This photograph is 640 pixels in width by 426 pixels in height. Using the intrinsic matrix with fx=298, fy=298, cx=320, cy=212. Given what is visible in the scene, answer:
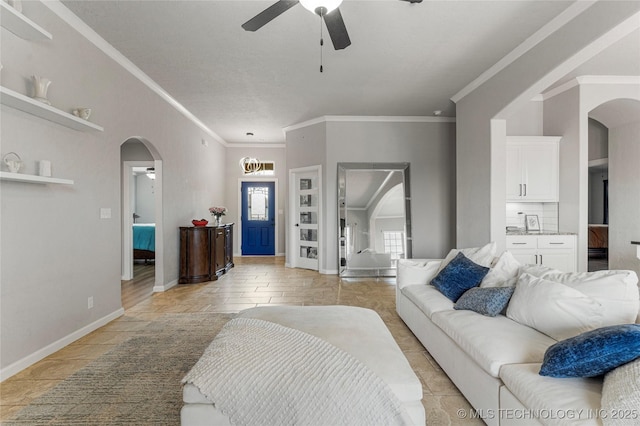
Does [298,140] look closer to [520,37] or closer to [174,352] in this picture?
[520,37]

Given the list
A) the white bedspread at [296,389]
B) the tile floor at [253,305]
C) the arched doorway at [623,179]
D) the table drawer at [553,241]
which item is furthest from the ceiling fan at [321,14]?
the arched doorway at [623,179]

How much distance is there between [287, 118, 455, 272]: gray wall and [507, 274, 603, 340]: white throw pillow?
3.95 meters

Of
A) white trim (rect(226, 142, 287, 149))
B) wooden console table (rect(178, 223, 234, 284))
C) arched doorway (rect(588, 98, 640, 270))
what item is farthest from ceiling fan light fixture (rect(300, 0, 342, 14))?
white trim (rect(226, 142, 287, 149))

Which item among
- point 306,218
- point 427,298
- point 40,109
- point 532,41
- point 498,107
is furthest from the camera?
point 306,218

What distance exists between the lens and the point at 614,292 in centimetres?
169

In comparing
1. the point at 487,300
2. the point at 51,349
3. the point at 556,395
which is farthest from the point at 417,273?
the point at 51,349

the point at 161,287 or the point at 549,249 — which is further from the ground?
the point at 549,249

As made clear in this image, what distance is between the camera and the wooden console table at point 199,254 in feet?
16.6

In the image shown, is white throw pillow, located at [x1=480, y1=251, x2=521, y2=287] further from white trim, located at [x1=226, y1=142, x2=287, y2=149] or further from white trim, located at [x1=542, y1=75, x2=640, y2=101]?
white trim, located at [x1=226, y1=142, x2=287, y2=149]

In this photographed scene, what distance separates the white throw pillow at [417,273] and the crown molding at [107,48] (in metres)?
4.00

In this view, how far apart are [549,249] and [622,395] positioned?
3.38 meters

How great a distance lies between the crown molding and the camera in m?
2.65

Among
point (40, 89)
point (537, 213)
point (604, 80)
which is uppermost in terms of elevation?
point (604, 80)

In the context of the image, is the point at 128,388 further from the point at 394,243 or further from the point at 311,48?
the point at 394,243
